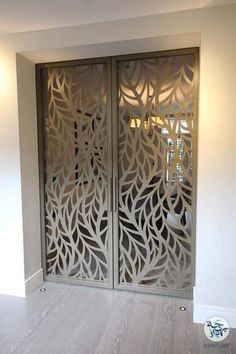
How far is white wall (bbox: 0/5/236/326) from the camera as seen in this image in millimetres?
2262

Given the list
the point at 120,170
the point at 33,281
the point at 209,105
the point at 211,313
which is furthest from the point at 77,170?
the point at 211,313

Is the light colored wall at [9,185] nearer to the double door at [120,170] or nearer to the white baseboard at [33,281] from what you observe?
the white baseboard at [33,281]

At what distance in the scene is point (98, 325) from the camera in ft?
7.99

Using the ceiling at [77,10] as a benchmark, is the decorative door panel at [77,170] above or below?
below

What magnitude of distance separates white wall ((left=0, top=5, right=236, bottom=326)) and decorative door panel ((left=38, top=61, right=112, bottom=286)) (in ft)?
1.29

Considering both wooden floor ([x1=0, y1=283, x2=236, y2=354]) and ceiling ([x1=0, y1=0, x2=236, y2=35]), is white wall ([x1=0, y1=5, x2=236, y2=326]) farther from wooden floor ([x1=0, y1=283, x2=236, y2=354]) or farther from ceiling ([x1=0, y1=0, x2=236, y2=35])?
wooden floor ([x1=0, y1=283, x2=236, y2=354])

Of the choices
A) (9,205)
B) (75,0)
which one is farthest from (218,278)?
(75,0)

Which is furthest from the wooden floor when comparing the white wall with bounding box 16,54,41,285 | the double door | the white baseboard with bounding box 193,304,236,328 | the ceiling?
the ceiling

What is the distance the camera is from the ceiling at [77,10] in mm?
2166

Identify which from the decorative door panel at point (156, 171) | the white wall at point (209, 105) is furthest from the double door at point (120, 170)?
the white wall at point (209, 105)

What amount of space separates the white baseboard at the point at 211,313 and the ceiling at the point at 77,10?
244 centimetres

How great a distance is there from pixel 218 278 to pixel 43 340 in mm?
1492

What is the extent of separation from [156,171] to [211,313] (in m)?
1.33

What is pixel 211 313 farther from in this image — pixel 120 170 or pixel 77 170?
pixel 77 170
